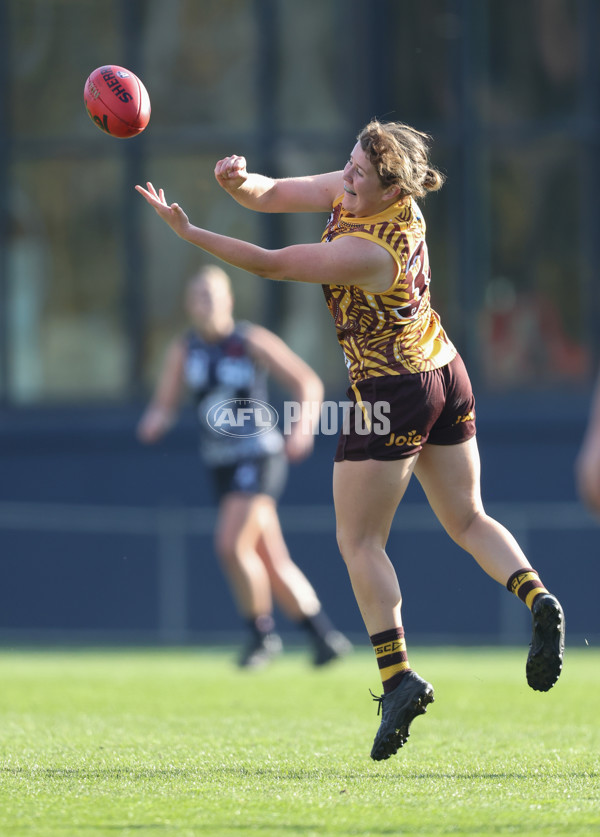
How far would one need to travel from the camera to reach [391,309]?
4.67 m

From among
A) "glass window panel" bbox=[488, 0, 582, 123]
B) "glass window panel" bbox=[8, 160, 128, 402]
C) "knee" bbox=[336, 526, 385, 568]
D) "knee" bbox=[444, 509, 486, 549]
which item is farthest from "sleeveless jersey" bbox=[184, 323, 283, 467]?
"glass window panel" bbox=[488, 0, 582, 123]

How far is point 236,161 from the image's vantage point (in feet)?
16.2

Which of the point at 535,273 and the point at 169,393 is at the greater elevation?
the point at 535,273

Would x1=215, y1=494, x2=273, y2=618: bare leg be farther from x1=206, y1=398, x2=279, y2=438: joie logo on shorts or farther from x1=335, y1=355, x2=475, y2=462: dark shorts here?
x1=335, y1=355, x2=475, y2=462: dark shorts

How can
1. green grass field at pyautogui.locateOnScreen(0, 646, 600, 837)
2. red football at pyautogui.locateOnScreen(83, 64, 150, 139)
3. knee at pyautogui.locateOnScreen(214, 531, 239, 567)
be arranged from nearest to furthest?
green grass field at pyautogui.locateOnScreen(0, 646, 600, 837) → red football at pyautogui.locateOnScreen(83, 64, 150, 139) → knee at pyautogui.locateOnScreen(214, 531, 239, 567)

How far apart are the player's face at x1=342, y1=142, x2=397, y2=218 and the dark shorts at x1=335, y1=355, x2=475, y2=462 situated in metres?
0.57

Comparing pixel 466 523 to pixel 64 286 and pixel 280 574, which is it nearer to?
pixel 280 574

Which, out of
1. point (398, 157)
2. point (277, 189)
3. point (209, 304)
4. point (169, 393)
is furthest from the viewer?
point (169, 393)

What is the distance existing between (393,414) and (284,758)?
1.29 meters

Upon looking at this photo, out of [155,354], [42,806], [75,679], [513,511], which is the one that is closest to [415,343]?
[42,806]

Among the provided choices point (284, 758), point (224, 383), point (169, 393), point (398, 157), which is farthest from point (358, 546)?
point (169, 393)

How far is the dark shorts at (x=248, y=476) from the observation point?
28.0 feet

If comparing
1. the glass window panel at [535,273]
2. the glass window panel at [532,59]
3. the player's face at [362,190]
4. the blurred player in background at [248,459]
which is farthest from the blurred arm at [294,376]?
the glass window panel at [532,59]

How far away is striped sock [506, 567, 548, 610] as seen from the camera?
4.72 meters
